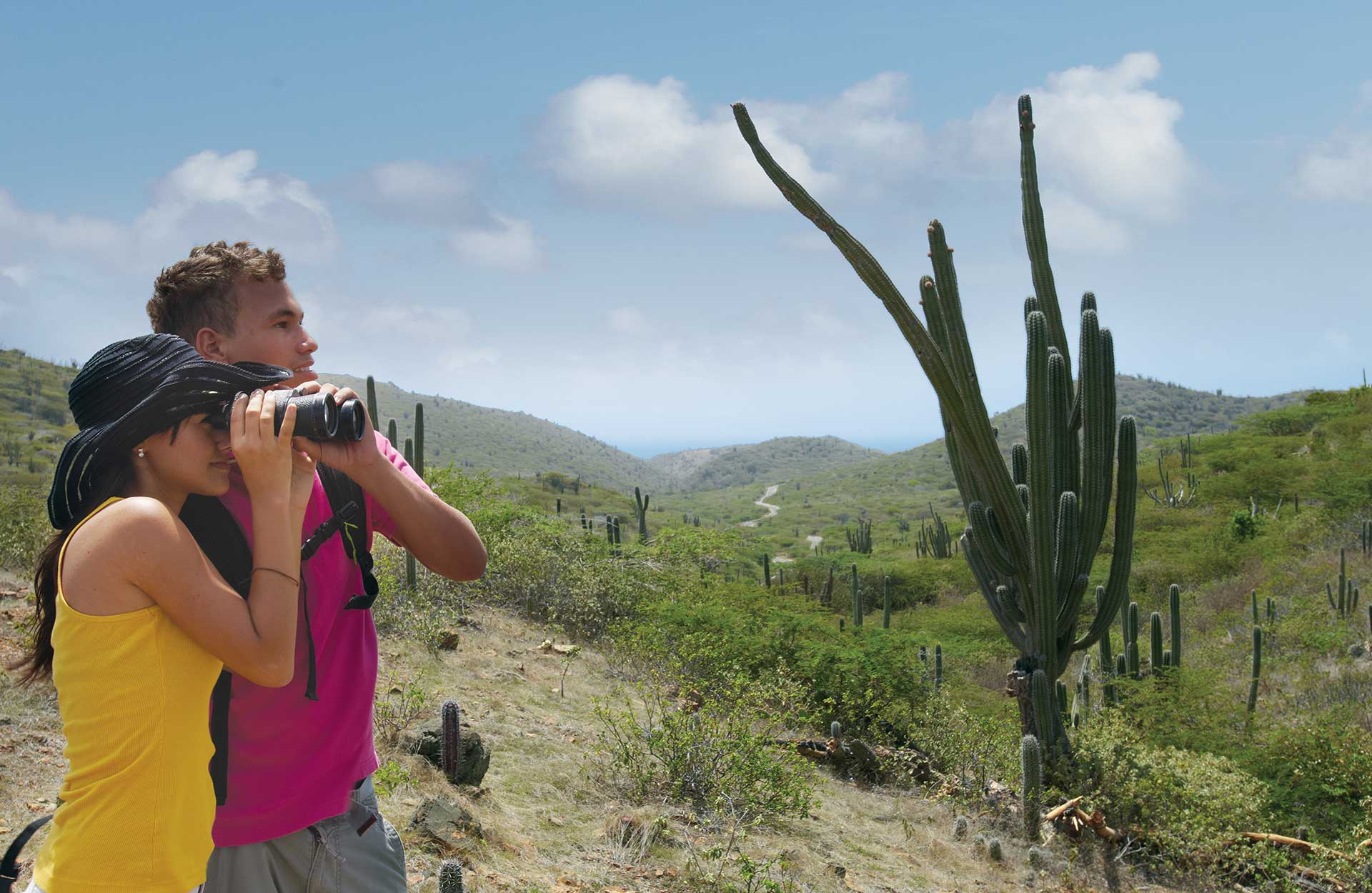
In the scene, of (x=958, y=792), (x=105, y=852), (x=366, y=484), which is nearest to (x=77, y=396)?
(x=366, y=484)

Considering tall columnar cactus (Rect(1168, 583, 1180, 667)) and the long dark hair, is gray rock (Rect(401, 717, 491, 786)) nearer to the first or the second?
the long dark hair

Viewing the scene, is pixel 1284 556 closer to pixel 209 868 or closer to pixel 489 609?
pixel 489 609

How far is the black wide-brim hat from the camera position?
1327 mm

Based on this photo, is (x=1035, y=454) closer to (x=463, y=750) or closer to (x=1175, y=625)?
(x=463, y=750)

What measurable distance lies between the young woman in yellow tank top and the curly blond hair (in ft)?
0.86

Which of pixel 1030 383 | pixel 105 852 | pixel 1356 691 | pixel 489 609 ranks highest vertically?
pixel 1030 383

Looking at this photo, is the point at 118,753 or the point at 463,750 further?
the point at 463,750

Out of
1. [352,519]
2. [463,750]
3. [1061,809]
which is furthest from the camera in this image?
[1061,809]

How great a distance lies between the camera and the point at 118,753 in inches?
49.9

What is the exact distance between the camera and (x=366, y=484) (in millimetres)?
1649

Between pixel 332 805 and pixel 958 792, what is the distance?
267 inches

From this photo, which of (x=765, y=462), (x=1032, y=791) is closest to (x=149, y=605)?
(x=1032, y=791)

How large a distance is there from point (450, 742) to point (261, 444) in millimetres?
4111

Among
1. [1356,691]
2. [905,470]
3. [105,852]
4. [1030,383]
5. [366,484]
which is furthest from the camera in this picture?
[905,470]
